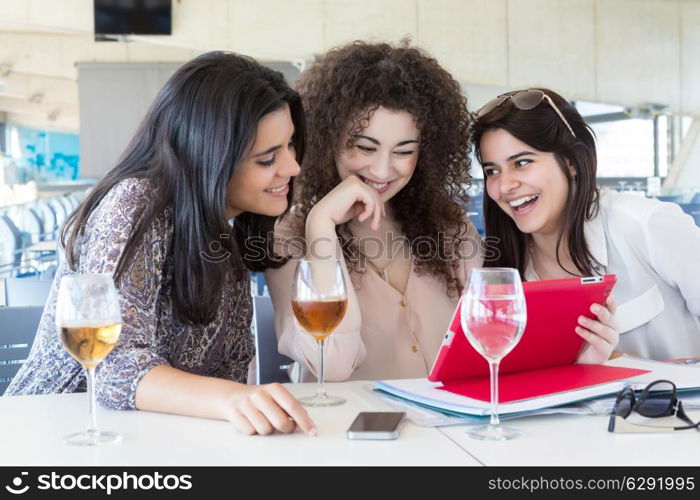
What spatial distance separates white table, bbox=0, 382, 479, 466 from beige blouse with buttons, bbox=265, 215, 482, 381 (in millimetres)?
733

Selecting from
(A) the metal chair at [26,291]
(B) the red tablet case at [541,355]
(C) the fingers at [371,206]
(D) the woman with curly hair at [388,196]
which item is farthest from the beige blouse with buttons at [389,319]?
(A) the metal chair at [26,291]

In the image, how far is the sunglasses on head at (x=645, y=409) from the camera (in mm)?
1230

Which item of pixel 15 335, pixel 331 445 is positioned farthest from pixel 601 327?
pixel 15 335

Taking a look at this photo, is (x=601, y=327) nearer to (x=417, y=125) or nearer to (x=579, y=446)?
(x=579, y=446)

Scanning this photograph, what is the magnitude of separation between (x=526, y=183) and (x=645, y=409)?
1.01 m

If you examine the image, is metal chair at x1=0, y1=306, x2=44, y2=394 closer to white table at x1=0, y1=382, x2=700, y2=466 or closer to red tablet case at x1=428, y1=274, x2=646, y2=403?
white table at x1=0, y1=382, x2=700, y2=466

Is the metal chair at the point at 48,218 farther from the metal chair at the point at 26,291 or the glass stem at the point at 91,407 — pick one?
the glass stem at the point at 91,407

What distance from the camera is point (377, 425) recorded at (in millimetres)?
1240

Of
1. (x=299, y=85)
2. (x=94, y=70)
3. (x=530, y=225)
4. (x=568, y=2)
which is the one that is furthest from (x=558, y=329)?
(x=94, y=70)

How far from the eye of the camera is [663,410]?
1282 mm

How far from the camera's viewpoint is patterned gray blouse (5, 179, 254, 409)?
1455 millimetres

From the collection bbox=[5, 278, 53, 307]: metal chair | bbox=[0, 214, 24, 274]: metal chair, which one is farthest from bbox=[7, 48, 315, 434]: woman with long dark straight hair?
bbox=[0, 214, 24, 274]: metal chair

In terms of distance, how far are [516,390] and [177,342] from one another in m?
0.72

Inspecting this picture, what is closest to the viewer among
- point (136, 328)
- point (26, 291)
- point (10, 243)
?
point (136, 328)
